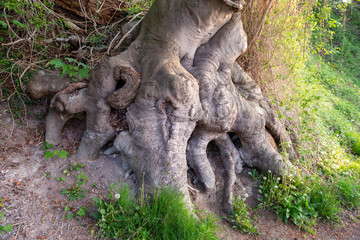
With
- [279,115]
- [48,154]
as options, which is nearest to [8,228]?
[48,154]

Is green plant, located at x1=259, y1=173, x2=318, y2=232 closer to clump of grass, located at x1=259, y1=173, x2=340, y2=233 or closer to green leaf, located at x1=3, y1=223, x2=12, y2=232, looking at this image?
clump of grass, located at x1=259, y1=173, x2=340, y2=233

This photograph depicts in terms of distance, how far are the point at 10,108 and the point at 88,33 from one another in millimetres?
1944

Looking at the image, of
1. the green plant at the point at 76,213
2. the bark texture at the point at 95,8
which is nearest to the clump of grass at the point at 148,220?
the green plant at the point at 76,213

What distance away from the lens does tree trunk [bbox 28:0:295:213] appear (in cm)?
277

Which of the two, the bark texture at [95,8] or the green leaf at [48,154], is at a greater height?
the bark texture at [95,8]

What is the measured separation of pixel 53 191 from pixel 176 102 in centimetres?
164

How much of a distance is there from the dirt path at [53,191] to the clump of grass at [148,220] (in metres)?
0.19

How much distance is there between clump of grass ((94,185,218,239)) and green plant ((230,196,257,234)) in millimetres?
616

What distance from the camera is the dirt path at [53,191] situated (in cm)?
230

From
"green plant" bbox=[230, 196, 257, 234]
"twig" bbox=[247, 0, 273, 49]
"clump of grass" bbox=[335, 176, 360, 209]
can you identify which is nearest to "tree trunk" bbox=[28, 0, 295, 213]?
"green plant" bbox=[230, 196, 257, 234]

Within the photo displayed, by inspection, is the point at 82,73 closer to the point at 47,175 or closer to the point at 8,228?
the point at 47,175

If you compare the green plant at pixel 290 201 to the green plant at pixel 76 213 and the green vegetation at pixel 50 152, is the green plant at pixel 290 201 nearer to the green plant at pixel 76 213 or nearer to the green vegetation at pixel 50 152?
the green plant at pixel 76 213

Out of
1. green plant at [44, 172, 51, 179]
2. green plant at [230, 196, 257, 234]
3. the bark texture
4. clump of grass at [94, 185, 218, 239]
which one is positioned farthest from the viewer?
the bark texture

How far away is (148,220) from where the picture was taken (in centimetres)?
236
